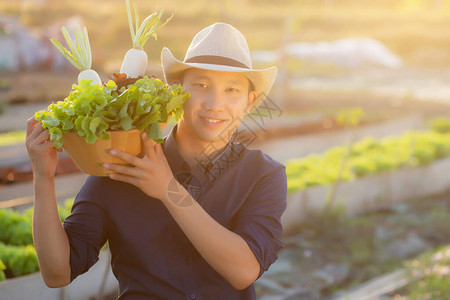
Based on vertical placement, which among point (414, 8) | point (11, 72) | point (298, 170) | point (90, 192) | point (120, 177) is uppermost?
point (120, 177)

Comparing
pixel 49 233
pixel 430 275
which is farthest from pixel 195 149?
pixel 430 275

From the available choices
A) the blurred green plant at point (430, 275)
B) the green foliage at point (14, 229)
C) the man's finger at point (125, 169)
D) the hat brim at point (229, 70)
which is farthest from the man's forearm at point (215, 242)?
the blurred green plant at point (430, 275)

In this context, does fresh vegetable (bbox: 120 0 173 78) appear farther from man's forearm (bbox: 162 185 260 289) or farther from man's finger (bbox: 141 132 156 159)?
man's forearm (bbox: 162 185 260 289)

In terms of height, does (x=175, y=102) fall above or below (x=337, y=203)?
above

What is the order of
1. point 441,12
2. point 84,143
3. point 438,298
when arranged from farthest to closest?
1. point 441,12
2. point 438,298
3. point 84,143

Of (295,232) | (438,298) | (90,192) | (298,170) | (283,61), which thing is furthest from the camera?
(283,61)

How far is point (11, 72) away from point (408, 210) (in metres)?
11.9

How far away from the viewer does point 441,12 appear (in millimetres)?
41875

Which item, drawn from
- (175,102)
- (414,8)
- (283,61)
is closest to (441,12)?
(414,8)

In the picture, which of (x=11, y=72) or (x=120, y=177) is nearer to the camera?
(x=120, y=177)

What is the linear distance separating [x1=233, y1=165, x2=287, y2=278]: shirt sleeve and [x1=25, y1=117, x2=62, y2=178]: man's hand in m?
0.58

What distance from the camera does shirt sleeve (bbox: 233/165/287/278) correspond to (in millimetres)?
1712

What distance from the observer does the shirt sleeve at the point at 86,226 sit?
173 cm

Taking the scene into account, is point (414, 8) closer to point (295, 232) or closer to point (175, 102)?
point (295, 232)
